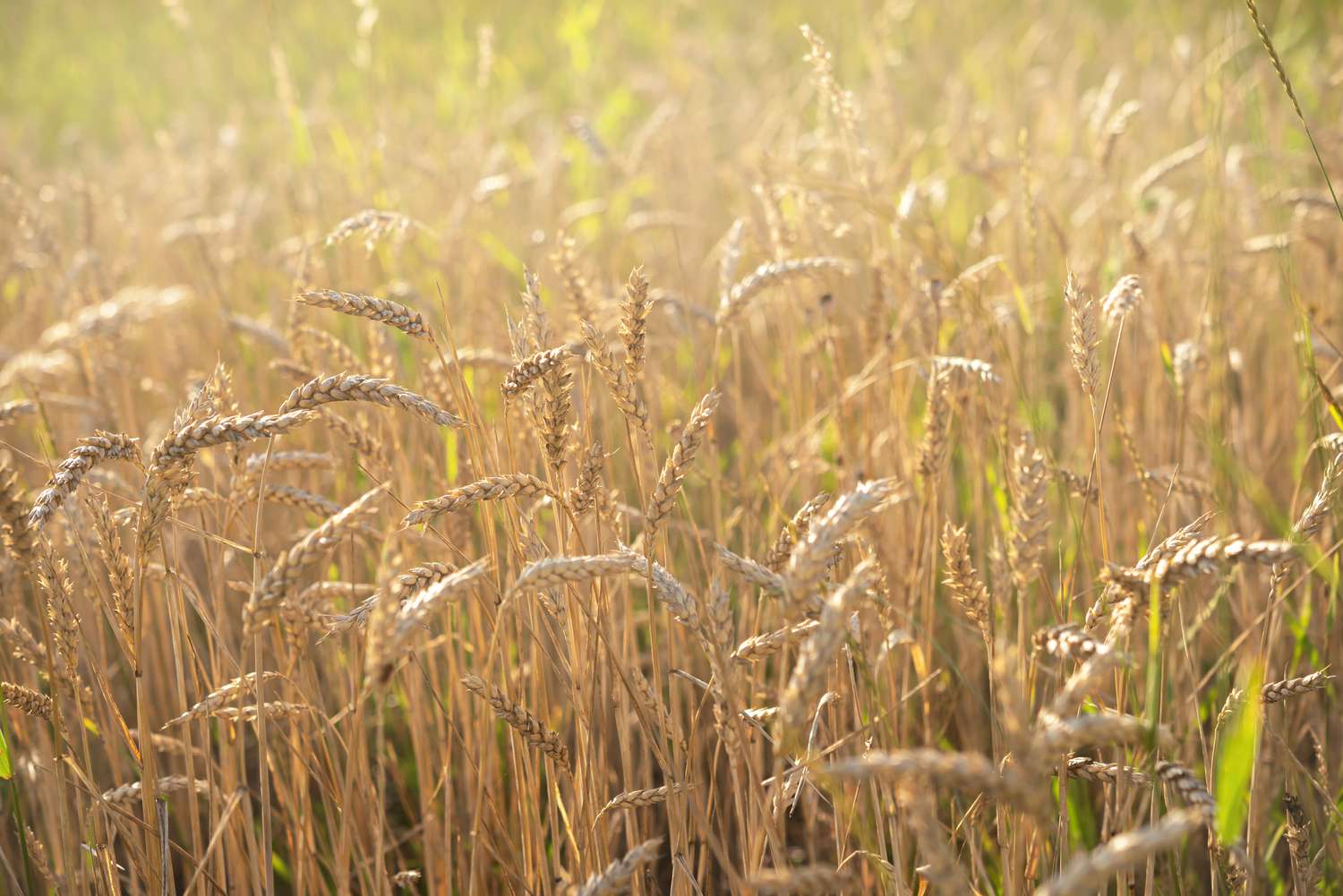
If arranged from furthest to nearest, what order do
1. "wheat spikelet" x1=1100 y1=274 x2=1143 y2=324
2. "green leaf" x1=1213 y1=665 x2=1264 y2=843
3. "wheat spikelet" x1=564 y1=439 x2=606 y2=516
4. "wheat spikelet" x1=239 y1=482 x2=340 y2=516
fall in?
"wheat spikelet" x1=239 y1=482 x2=340 y2=516 < "wheat spikelet" x1=1100 y1=274 x2=1143 y2=324 < "wheat spikelet" x1=564 y1=439 x2=606 y2=516 < "green leaf" x1=1213 y1=665 x2=1264 y2=843

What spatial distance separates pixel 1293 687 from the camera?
3.39 ft

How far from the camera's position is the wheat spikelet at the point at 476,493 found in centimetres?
95

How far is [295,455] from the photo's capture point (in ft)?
4.42

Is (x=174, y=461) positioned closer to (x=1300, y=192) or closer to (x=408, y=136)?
(x=1300, y=192)

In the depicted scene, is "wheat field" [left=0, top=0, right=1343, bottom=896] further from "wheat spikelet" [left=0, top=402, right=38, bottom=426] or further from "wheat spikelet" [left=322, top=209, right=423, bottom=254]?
"wheat spikelet" [left=0, top=402, right=38, bottom=426]

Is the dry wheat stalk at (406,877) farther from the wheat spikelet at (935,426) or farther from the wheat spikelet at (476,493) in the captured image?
the wheat spikelet at (935,426)

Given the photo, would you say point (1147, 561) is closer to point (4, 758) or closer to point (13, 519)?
point (13, 519)

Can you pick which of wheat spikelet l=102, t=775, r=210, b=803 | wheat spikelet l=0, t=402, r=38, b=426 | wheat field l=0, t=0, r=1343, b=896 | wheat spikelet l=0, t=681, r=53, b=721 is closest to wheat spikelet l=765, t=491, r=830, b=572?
wheat field l=0, t=0, r=1343, b=896

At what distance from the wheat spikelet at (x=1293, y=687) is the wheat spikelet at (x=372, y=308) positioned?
99cm

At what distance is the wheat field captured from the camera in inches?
37.6

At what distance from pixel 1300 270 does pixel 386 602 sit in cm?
286

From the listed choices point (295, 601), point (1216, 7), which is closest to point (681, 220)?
point (295, 601)

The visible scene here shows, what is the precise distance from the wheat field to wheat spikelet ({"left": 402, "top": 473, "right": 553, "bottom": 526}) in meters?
0.01

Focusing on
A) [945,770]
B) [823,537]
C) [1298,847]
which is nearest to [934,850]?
[945,770]
